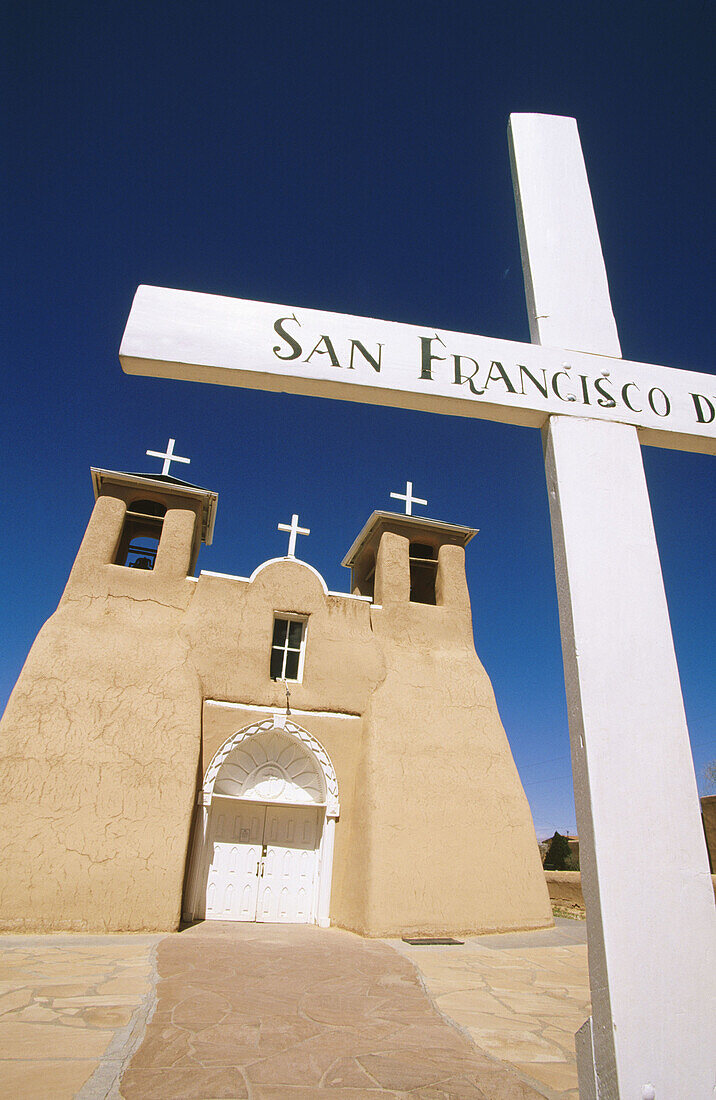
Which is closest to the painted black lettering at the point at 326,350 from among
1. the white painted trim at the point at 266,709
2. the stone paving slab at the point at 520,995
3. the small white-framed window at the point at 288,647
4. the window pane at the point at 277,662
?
the stone paving slab at the point at 520,995

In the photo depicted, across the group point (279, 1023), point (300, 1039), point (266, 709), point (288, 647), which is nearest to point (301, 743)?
point (266, 709)

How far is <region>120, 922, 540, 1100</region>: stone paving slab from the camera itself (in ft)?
10.0

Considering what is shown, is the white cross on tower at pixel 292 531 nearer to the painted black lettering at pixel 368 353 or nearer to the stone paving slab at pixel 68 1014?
the stone paving slab at pixel 68 1014

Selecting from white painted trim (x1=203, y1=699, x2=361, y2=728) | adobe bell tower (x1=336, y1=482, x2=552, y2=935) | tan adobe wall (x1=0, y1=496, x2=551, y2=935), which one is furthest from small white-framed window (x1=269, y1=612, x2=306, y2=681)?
adobe bell tower (x1=336, y1=482, x2=552, y2=935)

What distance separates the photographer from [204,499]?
1212cm

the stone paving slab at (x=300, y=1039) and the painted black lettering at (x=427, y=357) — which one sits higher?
the painted black lettering at (x=427, y=357)

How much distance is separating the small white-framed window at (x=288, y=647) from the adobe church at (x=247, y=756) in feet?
0.11

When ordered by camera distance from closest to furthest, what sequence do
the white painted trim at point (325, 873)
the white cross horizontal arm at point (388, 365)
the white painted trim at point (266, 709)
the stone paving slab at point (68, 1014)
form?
1. the white cross horizontal arm at point (388, 365)
2. the stone paving slab at point (68, 1014)
3. the white painted trim at point (325, 873)
4. the white painted trim at point (266, 709)

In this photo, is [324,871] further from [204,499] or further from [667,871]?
[667,871]

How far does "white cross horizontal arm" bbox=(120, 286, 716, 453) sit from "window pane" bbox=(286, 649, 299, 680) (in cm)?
963

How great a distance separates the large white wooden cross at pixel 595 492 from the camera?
51.0 inches

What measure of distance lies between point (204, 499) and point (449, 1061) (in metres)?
10.2

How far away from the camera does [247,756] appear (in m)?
10.2

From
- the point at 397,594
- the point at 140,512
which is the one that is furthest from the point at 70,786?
the point at 397,594
